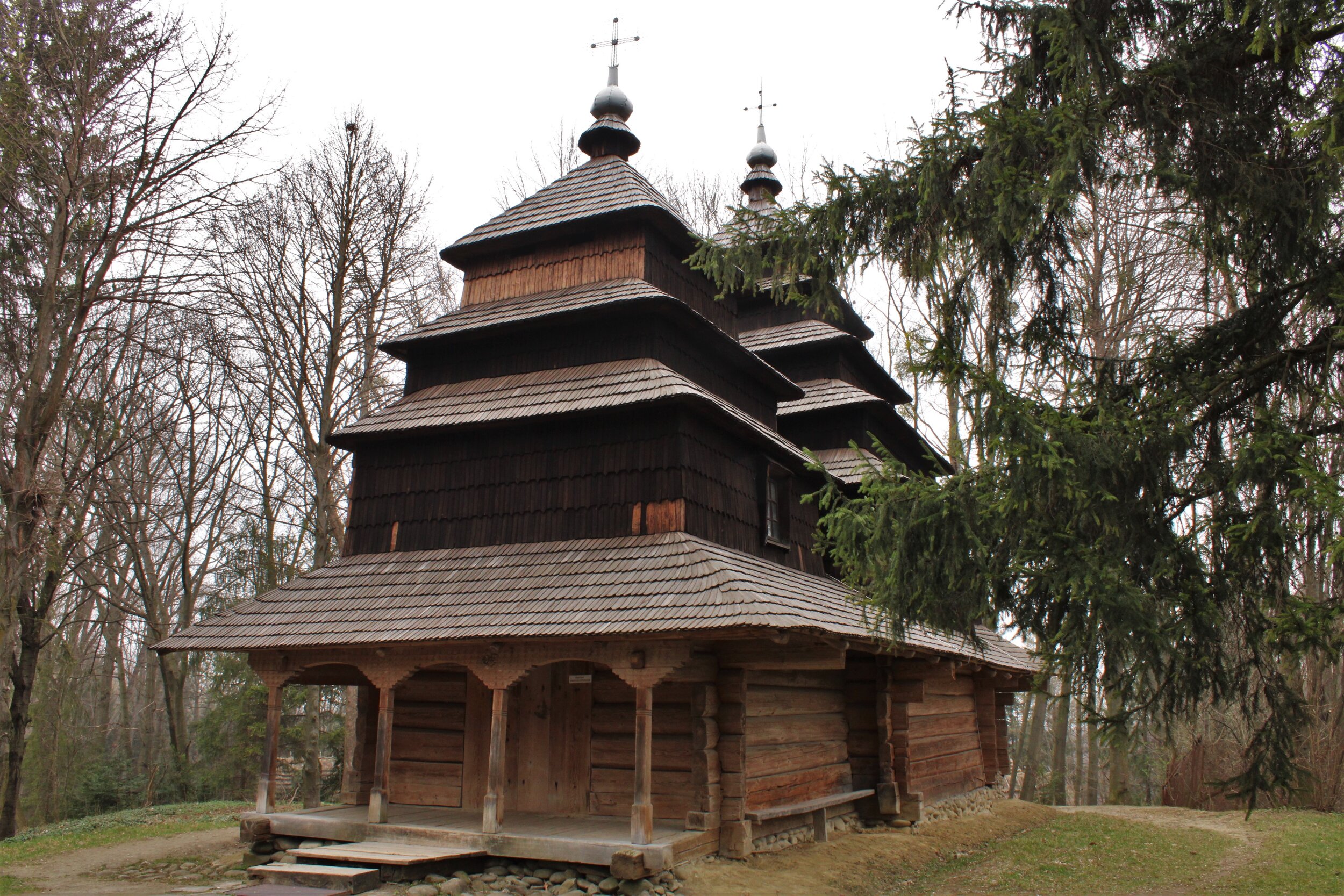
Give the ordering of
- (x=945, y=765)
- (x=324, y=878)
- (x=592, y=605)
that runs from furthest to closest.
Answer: (x=945, y=765)
(x=592, y=605)
(x=324, y=878)

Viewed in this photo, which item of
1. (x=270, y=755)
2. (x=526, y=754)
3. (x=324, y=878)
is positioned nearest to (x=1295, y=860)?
(x=526, y=754)

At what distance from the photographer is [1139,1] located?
285 inches

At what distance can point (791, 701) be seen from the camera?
1139 centimetres

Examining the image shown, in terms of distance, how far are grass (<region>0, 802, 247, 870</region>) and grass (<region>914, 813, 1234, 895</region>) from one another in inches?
398

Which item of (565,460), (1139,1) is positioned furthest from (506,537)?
(1139,1)

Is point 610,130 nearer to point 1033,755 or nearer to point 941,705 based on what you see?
point 941,705

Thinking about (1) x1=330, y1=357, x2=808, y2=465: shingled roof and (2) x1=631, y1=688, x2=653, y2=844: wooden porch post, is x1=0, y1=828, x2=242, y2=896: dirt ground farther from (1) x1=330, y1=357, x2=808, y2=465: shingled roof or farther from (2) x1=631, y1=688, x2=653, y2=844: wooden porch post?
(1) x1=330, y1=357, x2=808, y2=465: shingled roof

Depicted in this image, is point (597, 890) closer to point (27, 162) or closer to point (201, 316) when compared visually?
point (27, 162)

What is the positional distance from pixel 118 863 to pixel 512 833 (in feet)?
18.1

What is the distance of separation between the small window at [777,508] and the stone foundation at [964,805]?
4312 millimetres

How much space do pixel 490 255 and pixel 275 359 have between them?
7019 mm

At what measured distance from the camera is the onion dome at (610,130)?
15133 mm

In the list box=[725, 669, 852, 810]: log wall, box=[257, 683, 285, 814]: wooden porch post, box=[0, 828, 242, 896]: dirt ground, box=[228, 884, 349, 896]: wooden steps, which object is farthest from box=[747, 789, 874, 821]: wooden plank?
box=[257, 683, 285, 814]: wooden porch post

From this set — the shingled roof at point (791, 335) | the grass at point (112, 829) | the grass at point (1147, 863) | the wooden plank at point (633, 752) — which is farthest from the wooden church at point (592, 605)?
the grass at point (112, 829)
